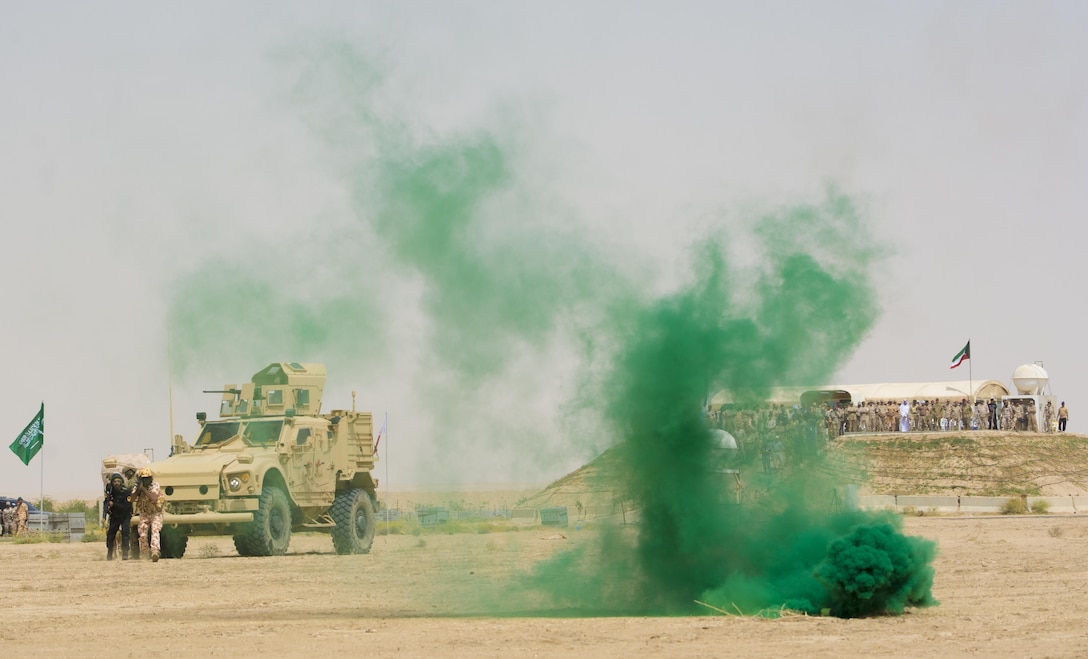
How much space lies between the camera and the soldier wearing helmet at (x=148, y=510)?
26906 mm

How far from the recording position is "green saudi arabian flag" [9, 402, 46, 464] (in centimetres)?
4675

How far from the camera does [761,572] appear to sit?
17.1m

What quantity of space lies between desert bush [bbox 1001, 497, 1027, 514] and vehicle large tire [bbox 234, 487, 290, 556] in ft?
88.3

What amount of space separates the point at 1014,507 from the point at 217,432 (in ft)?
92.7

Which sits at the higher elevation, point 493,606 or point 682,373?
point 682,373

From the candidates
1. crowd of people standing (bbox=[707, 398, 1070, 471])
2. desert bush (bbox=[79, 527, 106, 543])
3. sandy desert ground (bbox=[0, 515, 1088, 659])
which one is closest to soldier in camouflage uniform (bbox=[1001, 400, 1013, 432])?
crowd of people standing (bbox=[707, 398, 1070, 471])

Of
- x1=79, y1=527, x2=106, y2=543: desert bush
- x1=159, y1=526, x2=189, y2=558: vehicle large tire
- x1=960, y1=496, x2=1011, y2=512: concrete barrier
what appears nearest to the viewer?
x1=159, y1=526, x2=189, y2=558: vehicle large tire

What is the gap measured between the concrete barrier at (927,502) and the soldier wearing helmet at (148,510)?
28977 mm

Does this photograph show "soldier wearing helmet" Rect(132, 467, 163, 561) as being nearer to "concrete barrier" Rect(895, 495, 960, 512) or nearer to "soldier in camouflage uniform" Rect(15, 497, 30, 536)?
"soldier in camouflage uniform" Rect(15, 497, 30, 536)

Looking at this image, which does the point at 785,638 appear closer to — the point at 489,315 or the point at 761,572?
the point at 761,572

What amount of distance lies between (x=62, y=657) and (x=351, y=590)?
7.95 m

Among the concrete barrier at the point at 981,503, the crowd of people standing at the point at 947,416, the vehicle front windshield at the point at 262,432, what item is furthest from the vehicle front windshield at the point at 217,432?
the crowd of people standing at the point at 947,416

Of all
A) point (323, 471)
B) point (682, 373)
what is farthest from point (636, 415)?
point (323, 471)

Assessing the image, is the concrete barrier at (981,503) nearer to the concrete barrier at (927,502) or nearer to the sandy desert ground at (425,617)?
the concrete barrier at (927,502)
